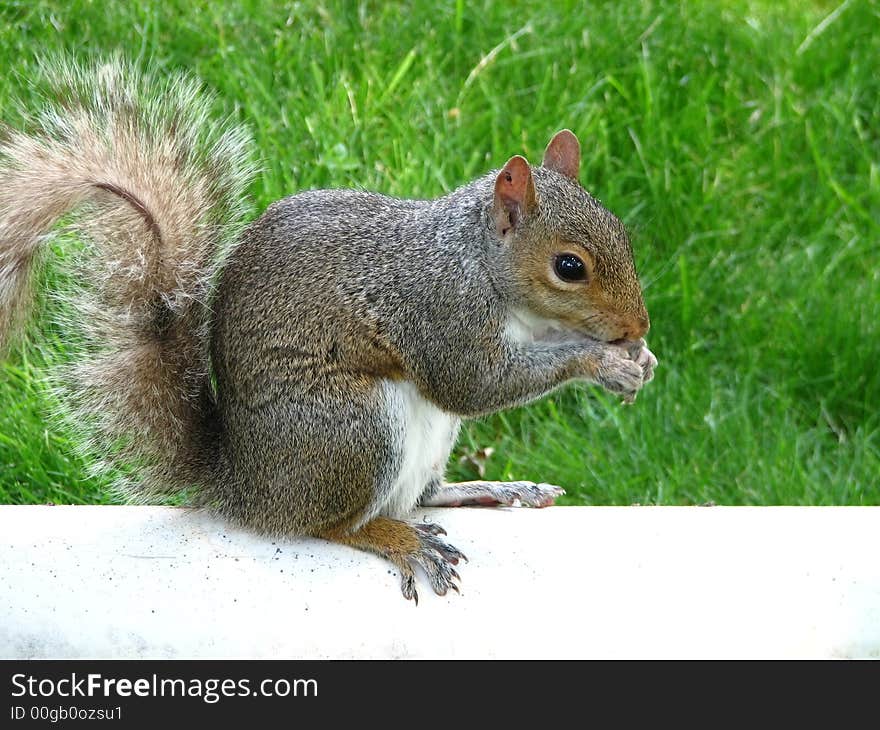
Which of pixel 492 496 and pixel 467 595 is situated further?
pixel 492 496

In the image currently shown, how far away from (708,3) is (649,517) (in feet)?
5.81

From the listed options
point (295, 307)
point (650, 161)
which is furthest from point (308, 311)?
point (650, 161)

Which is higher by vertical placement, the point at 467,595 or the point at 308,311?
the point at 308,311

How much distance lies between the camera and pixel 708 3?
3404 mm

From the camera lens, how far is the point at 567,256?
1.90 m

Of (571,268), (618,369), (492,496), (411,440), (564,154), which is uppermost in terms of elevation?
(564,154)

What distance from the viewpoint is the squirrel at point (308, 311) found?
192cm

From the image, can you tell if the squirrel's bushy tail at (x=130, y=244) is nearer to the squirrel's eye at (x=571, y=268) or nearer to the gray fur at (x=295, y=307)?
the gray fur at (x=295, y=307)

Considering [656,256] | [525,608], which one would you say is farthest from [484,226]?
[656,256]

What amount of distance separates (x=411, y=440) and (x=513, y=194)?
1.18 feet

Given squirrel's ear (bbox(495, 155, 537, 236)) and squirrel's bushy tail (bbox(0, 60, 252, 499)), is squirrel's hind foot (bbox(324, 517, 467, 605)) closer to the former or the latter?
squirrel's bushy tail (bbox(0, 60, 252, 499))

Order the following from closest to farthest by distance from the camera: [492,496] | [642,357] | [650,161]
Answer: [642,357]
[492,496]
[650,161]

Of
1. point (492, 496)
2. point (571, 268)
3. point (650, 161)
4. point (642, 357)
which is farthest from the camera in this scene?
point (650, 161)

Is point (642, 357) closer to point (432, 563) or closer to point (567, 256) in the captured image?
point (567, 256)
